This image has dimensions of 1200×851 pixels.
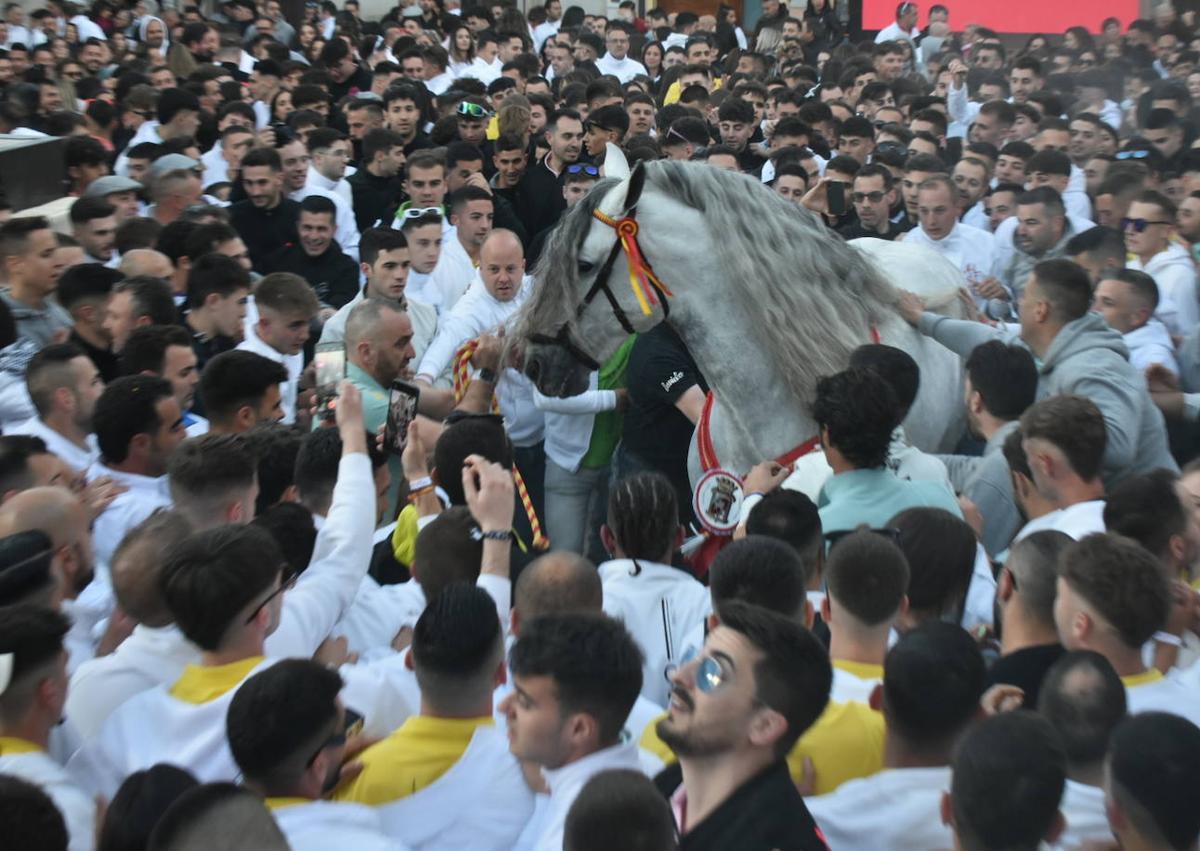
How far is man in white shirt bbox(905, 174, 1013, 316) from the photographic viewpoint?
8.22 meters

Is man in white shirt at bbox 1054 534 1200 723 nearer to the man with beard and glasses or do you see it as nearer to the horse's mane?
the man with beard and glasses

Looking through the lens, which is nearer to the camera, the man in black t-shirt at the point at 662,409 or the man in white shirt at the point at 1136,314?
the man in black t-shirt at the point at 662,409

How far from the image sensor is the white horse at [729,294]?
5125 millimetres

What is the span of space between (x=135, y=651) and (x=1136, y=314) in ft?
16.8

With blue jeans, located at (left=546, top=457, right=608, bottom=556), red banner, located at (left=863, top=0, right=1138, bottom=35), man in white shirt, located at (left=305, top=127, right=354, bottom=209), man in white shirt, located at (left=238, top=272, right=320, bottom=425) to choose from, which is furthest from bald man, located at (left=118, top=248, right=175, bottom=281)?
red banner, located at (left=863, top=0, right=1138, bottom=35)

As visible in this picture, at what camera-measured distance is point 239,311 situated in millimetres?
6543

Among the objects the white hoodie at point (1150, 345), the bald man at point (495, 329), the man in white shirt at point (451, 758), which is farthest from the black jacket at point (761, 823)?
the white hoodie at point (1150, 345)

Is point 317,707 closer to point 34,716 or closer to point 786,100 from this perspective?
point 34,716

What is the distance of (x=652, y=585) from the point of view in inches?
155

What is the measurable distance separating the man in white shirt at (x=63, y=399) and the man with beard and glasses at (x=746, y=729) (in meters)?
3.12

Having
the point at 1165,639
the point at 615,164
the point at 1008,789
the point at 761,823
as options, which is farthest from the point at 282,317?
the point at 1008,789

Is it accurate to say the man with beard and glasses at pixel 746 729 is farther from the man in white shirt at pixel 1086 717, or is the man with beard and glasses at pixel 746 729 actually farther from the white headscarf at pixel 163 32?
the white headscarf at pixel 163 32

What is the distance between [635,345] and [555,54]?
12665mm

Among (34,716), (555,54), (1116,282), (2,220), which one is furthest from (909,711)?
(555,54)
